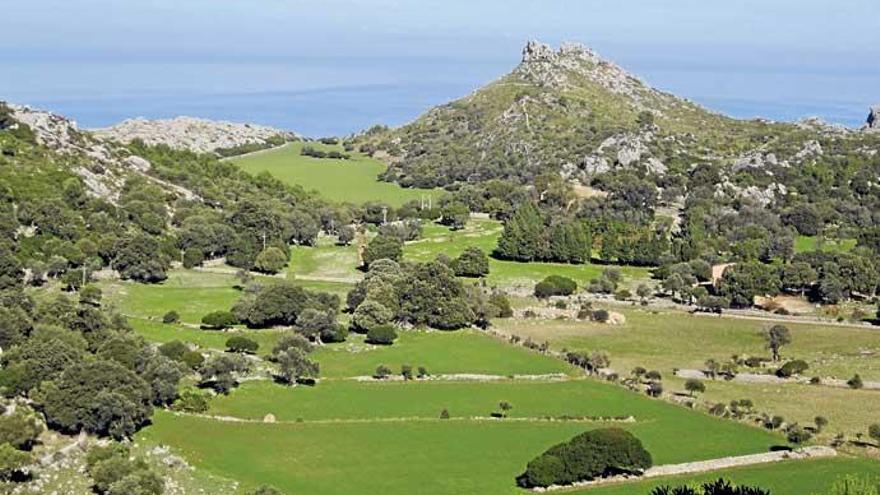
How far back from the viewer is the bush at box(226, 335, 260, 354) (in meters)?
74.2

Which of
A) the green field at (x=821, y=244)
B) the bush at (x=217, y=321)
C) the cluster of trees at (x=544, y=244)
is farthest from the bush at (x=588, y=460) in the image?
the green field at (x=821, y=244)

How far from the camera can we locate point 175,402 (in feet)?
205

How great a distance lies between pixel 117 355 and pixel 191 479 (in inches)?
593

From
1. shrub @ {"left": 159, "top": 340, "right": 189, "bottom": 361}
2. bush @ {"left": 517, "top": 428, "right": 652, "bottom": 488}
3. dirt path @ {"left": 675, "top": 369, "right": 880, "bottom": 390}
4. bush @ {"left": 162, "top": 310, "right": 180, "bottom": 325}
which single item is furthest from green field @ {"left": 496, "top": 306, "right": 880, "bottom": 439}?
shrub @ {"left": 159, "top": 340, "right": 189, "bottom": 361}

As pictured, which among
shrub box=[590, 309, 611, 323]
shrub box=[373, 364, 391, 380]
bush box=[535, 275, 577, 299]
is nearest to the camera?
shrub box=[373, 364, 391, 380]

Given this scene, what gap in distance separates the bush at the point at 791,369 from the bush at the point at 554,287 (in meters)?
27.2

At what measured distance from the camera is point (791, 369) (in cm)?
7375

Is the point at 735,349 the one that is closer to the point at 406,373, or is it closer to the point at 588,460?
the point at 406,373

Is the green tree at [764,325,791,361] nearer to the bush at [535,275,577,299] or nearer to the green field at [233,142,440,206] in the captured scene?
the bush at [535,275,577,299]

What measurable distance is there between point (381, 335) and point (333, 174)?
9603cm

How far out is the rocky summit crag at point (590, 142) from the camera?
517ft

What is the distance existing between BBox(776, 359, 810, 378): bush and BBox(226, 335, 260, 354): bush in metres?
30.9

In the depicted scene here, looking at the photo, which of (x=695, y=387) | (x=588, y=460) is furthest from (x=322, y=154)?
(x=588, y=460)

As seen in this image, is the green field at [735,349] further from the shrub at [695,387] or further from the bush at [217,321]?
the bush at [217,321]
